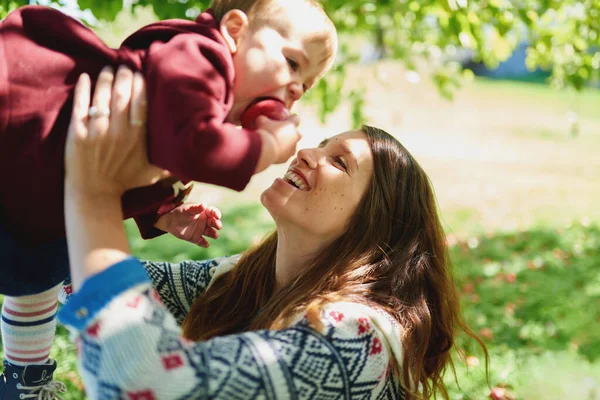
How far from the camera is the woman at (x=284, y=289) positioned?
1.64 metres

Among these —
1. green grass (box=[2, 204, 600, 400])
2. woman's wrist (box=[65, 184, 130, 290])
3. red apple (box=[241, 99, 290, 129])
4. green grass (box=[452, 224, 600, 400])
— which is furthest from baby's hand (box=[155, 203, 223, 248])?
green grass (box=[2, 204, 600, 400])

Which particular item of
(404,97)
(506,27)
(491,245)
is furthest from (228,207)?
(404,97)

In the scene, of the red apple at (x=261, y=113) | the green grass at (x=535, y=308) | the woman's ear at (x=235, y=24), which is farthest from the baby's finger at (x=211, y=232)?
the green grass at (x=535, y=308)

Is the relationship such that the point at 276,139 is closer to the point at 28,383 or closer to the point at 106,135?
the point at 106,135

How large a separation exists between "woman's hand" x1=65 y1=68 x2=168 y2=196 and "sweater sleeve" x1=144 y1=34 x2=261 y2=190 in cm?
4

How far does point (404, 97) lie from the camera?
19609 millimetres

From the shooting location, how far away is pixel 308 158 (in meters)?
2.56

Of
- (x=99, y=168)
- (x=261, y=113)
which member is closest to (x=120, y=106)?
(x=99, y=168)

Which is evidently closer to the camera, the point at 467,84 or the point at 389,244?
the point at 389,244

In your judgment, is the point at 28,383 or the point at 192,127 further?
the point at 28,383

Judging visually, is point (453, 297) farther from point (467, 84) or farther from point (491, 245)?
point (467, 84)

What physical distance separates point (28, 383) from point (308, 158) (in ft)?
3.91

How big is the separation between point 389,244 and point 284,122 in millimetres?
829

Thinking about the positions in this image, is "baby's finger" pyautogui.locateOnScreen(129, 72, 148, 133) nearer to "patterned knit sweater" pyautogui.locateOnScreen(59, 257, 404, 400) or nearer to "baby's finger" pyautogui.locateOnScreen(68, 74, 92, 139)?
"baby's finger" pyautogui.locateOnScreen(68, 74, 92, 139)
